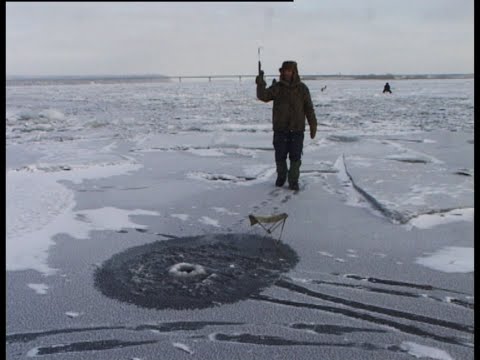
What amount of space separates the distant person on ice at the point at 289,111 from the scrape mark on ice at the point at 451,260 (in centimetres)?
237

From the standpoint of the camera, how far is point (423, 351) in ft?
7.73

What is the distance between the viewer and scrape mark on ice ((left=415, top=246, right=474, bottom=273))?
3400mm

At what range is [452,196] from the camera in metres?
5.18

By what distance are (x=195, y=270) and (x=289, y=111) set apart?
2935 millimetres

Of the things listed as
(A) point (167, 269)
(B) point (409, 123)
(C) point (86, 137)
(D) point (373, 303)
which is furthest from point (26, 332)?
(B) point (409, 123)

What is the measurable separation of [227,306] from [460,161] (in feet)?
19.7

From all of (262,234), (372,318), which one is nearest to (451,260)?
(372,318)

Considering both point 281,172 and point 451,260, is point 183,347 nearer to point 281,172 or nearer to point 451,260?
point 451,260

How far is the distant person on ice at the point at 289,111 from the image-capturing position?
18.6 ft

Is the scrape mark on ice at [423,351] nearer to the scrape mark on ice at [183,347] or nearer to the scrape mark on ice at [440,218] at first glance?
the scrape mark on ice at [183,347]

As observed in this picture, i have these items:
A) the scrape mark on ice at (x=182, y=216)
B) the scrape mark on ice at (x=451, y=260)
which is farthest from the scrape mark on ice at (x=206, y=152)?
the scrape mark on ice at (x=451, y=260)

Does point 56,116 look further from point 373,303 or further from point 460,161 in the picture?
point 373,303

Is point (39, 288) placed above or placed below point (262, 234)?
below

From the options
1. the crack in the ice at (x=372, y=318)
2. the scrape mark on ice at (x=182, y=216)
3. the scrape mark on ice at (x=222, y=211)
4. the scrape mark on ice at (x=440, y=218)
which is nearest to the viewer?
the crack in the ice at (x=372, y=318)
